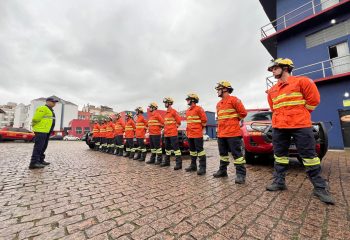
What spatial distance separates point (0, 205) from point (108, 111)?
250ft

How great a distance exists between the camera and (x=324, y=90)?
10.0 meters

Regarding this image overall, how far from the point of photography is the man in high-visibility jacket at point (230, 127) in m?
3.32

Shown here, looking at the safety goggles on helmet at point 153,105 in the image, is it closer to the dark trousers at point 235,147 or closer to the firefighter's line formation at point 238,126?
the firefighter's line formation at point 238,126

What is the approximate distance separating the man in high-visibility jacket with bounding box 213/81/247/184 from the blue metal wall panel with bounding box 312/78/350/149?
9524mm

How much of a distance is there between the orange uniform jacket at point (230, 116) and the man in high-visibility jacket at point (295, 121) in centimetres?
63

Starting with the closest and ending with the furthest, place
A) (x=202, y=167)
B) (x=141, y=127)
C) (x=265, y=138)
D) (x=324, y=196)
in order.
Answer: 1. (x=324, y=196)
2. (x=265, y=138)
3. (x=202, y=167)
4. (x=141, y=127)

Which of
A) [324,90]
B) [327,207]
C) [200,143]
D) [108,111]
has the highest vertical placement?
[108,111]

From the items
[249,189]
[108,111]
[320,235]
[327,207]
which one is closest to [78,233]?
[320,235]

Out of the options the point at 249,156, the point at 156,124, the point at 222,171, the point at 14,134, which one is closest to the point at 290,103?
the point at 222,171

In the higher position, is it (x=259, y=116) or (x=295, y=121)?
(x=259, y=116)

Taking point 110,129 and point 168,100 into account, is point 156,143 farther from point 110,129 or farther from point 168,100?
point 110,129

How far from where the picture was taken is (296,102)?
8.38 ft

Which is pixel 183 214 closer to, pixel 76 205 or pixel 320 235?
pixel 320 235

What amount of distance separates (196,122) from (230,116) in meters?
0.96
